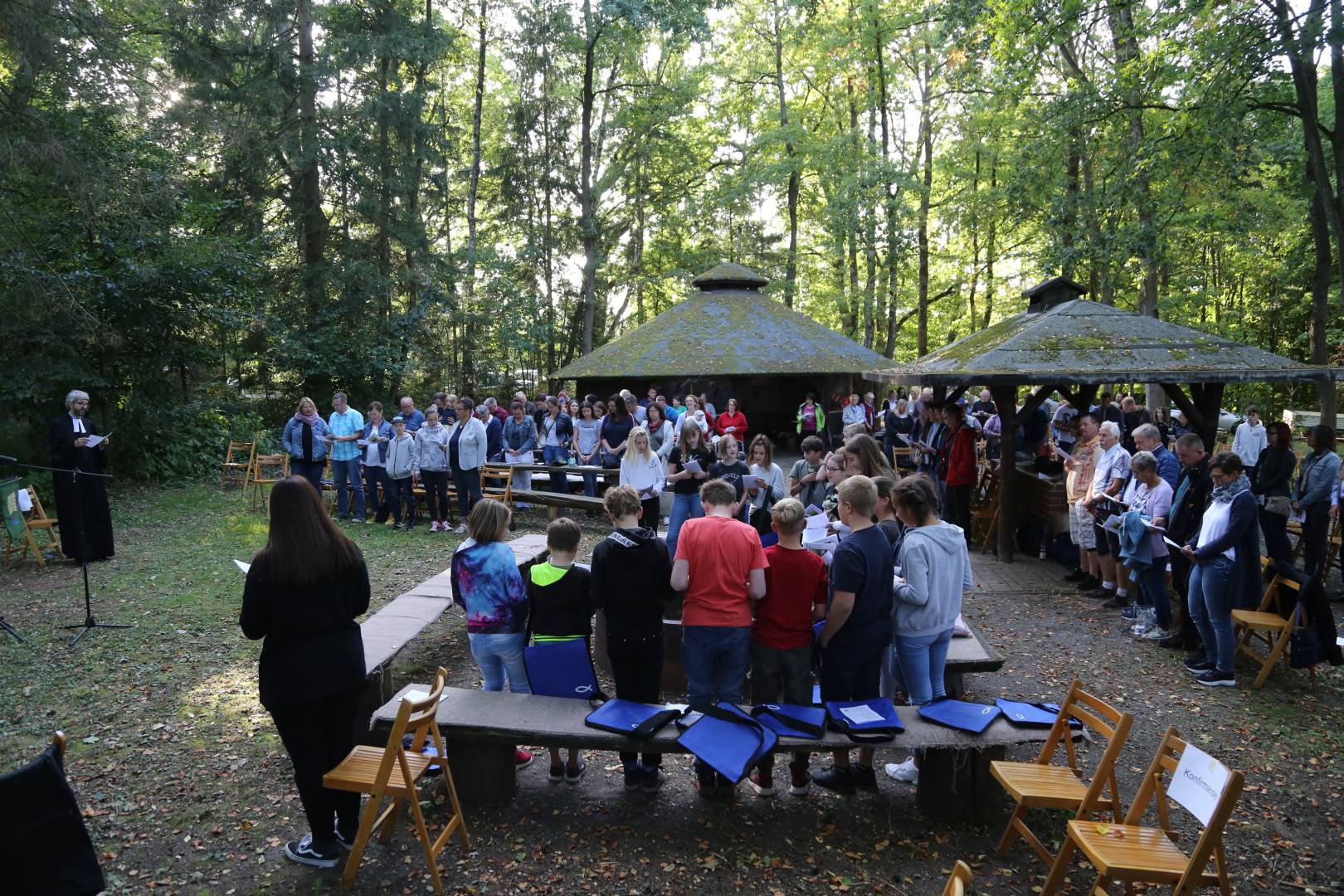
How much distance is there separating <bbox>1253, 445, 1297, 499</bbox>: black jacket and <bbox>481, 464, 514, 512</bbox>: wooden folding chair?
9.60 metres

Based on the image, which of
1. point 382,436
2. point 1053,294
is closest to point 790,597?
point 382,436

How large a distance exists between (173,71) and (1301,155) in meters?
22.4

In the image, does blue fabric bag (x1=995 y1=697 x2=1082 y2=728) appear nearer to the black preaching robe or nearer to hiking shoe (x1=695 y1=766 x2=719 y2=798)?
hiking shoe (x1=695 y1=766 x2=719 y2=798)

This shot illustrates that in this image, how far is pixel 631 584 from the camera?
4410 mm

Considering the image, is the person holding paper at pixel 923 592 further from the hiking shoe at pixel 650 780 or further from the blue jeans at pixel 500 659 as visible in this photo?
the blue jeans at pixel 500 659

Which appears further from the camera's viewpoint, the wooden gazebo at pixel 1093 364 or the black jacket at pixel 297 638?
the wooden gazebo at pixel 1093 364

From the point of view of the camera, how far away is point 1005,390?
33.0 ft

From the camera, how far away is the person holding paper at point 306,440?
1127 cm

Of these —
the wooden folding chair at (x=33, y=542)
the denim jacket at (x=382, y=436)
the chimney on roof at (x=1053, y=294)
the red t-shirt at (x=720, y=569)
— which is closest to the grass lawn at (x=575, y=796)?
the red t-shirt at (x=720, y=569)

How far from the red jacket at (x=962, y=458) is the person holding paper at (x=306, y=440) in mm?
8895

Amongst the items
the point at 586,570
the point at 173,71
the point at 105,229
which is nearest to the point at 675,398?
the point at 105,229

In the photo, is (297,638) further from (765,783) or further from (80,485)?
(80,485)

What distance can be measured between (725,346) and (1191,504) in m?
13.5

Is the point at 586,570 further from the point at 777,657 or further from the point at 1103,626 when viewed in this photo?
the point at 1103,626
